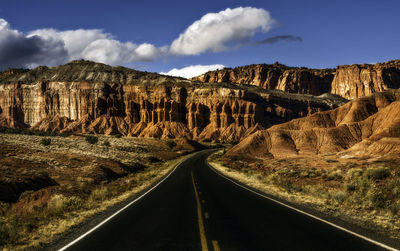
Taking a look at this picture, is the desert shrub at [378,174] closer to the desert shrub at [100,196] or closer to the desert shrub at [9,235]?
the desert shrub at [100,196]

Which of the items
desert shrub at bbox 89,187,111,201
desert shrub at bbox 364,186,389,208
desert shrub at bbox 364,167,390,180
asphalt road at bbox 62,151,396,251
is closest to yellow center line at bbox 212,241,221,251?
asphalt road at bbox 62,151,396,251

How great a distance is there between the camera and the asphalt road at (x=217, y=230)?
24.1ft

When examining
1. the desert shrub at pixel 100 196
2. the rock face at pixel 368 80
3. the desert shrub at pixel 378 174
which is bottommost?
the desert shrub at pixel 378 174

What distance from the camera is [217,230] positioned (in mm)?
8750

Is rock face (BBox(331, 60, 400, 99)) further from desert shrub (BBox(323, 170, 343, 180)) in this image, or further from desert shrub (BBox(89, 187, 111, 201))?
desert shrub (BBox(89, 187, 111, 201))

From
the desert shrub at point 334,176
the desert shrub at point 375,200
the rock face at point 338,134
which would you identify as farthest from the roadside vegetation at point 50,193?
the rock face at point 338,134

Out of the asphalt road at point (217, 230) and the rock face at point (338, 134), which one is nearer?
the asphalt road at point (217, 230)

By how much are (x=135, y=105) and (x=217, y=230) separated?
134 meters

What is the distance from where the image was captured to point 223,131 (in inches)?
4936

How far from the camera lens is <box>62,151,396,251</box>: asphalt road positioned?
7.35m

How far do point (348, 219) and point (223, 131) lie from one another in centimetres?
11495

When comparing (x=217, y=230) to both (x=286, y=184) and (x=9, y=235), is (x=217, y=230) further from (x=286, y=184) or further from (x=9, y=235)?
(x=286, y=184)

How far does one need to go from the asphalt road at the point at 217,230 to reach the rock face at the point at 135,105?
356 feet

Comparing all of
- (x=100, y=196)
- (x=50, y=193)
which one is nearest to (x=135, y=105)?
(x=50, y=193)
